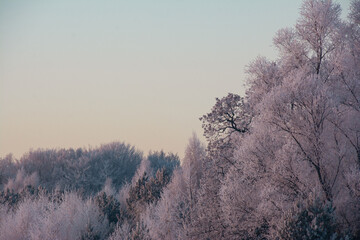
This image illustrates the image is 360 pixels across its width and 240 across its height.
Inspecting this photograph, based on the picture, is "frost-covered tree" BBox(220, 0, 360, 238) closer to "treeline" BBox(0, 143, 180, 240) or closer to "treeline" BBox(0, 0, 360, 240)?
"treeline" BBox(0, 0, 360, 240)

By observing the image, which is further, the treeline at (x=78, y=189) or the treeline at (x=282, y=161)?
the treeline at (x=78, y=189)

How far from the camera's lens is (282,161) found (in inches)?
792

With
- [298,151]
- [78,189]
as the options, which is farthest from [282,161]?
[78,189]

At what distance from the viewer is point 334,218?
57.0ft

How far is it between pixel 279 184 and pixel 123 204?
2290cm

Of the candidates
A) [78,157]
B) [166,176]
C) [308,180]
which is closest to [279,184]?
[308,180]

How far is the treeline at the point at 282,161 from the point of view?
19.3 meters

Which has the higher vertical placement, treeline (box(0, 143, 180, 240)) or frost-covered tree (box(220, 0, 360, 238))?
treeline (box(0, 143, 180, 240))

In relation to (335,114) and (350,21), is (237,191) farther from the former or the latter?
(350,21)

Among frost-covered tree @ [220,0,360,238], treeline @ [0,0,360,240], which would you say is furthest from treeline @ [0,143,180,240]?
frost-covered tree @ [220,0,360,238]

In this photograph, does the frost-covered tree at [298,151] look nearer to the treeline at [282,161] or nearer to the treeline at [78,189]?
the treeline at [282,161]

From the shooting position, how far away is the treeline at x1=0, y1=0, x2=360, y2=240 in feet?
63.4

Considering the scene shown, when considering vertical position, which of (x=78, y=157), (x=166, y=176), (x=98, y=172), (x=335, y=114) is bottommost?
(x=335, y=114)

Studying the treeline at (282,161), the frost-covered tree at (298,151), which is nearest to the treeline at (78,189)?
the treeline at (282,161)
